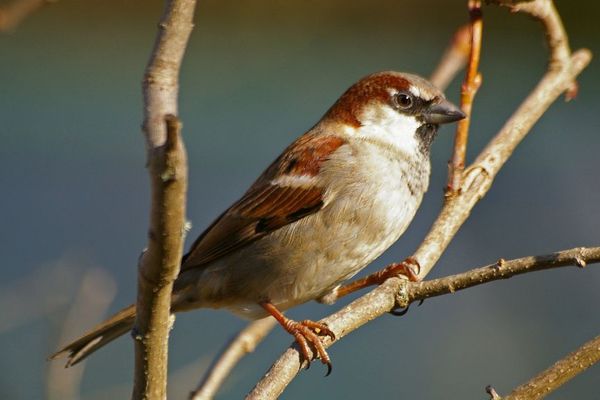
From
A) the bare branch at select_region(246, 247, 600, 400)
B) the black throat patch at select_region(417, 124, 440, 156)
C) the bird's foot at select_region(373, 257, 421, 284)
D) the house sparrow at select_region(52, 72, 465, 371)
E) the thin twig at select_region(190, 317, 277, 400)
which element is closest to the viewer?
the bare branch at select_region(246, 247, 600, 400)

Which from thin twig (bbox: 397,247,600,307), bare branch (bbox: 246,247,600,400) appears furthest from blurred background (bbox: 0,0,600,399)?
thin twig (bbox: 397,247,600,307)

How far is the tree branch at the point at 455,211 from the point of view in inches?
78.5

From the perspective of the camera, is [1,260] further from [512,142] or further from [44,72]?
[512,142]

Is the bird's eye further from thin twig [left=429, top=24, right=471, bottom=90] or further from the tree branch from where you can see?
the tree branch

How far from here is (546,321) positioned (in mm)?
4285

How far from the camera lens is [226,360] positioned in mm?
2252

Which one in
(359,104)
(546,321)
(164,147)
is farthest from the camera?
(546,321)

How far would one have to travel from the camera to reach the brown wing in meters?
2.64

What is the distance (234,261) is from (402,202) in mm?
518

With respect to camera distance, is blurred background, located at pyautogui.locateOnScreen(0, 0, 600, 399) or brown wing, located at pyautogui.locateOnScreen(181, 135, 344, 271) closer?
brown wing, located at pyautogui.locateOnScreen(181, 135, 344, 271)

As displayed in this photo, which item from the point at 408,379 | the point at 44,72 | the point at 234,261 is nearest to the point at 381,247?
the point at 234,261

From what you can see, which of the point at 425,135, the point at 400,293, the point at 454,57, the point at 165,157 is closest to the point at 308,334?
the point at 400,293

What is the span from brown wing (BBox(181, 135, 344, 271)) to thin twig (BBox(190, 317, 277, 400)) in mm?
295

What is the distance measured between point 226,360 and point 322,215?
546mm
